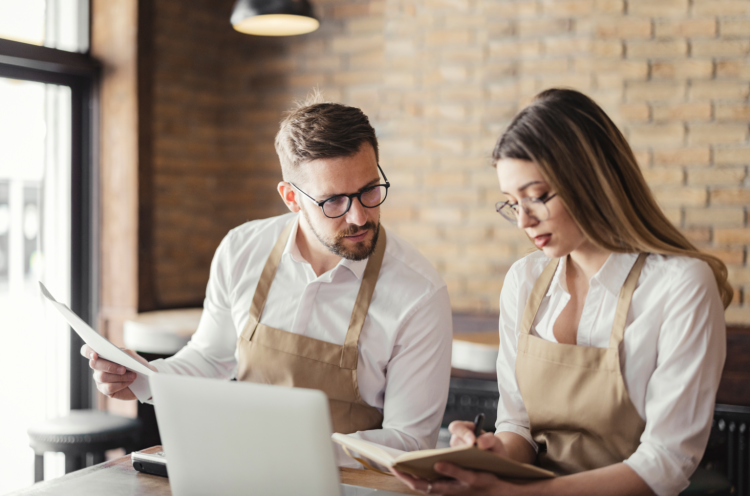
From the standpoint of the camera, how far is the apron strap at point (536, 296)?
1.62 m

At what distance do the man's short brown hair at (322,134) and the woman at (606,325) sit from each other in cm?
39

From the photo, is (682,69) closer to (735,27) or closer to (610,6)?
(735,27)

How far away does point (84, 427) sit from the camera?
8.87ft

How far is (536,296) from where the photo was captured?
164 cm

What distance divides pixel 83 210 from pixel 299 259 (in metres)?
2.05

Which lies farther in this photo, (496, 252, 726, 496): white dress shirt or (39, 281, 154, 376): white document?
(39, 281, 154, 376): white document

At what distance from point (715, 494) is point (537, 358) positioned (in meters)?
0.56

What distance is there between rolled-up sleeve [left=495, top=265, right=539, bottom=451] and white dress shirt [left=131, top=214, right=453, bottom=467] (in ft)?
0.54

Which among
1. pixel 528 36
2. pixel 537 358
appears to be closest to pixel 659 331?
pixel 537 358

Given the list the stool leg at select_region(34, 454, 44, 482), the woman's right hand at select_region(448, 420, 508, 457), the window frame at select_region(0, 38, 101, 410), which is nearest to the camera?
the woman's right hand at select_region(448, 420, 508, 457)

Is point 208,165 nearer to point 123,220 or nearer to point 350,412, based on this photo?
point 123,220

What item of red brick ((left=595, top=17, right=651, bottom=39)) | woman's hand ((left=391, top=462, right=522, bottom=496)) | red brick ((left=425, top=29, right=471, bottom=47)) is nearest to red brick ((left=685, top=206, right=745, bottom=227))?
red brick ((left=595, top=17, right=651, bottom=39))

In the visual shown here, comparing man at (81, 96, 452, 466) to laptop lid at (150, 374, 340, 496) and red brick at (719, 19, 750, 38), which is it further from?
red brick at (719, 19, 750, 38)

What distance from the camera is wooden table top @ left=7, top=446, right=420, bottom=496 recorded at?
1.33 meters
